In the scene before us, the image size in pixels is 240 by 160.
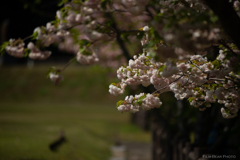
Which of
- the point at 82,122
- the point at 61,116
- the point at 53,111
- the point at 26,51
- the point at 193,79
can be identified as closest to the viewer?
the point at 193,79

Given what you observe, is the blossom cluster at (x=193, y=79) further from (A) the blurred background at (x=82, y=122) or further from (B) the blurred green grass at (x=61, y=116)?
(B) the blurred green grass at (x=61, y=116)

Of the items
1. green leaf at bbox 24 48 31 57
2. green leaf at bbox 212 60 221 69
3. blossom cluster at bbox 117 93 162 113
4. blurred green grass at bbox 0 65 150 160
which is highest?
green leaf at bbox 24 48 31 57

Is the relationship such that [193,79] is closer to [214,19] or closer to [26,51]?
[214,19]

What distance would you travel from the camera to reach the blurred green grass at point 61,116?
861cm

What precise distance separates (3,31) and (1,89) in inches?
307

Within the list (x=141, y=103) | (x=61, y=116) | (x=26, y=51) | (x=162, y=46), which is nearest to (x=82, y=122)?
(x=61, y=116)

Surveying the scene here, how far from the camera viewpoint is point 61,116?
1888 centimetres

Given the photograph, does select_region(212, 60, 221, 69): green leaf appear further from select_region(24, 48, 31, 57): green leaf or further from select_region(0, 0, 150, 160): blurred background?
select_region(0, 0, 150, 160): blurred background

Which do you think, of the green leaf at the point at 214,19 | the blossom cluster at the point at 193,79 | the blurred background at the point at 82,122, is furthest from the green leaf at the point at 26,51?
the blurred background at the point at 82,122

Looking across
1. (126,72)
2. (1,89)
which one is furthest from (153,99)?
(1,89)

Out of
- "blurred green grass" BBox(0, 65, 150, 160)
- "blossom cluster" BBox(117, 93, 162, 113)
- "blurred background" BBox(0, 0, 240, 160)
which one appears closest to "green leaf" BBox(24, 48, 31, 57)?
"blossom cluster" BBox(117, 93, 162, 113)

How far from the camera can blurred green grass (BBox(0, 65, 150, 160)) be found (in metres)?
8.61

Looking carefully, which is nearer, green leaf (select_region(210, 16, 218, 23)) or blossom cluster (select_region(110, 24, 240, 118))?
green leaf (select_region(210, 16, 218, 23))

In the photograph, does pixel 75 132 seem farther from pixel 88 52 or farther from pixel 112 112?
pixel 112 112
